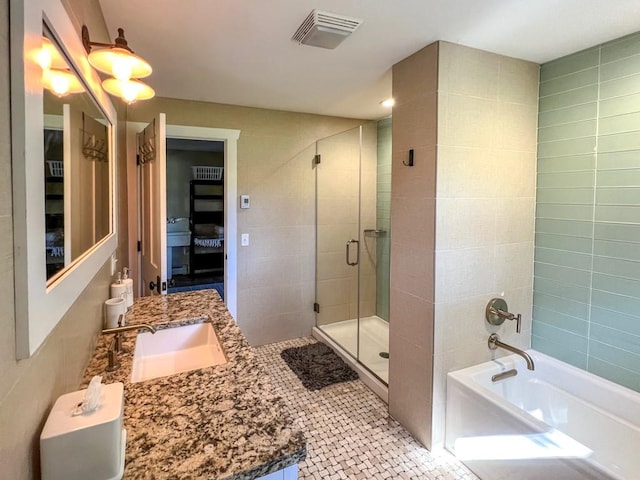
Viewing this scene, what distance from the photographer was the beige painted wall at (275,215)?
10.6 ft

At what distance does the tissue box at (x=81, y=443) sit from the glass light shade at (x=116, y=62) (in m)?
1.05

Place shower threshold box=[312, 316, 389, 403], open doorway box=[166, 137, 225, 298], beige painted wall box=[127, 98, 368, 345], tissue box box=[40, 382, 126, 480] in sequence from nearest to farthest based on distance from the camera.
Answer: tissue box box=[40, 382, 126, 480]
shower threshold box=[312, 316, 389, 403]
beige painted wall box=[127, 98, 368, 345]
open doorway box=[166, 137, 225, 298]

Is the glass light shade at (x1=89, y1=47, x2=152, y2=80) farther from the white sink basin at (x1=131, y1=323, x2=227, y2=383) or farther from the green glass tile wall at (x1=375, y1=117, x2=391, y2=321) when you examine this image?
the green glass tile wall at (x1=375, y1=117, x2=391, y2=321)

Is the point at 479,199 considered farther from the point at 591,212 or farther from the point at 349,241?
the point at 349,241

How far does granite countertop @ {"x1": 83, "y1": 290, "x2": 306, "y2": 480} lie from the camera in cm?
79

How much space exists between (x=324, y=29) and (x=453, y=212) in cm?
118

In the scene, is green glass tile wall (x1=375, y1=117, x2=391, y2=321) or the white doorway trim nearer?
the white doorway trim

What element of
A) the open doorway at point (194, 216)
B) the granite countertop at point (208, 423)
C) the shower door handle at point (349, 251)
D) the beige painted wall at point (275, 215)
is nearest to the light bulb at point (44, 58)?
the granite countertop at point (208, 423)

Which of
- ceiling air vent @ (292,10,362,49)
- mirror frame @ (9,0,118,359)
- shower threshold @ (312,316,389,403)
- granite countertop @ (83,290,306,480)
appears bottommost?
shower threshold @ (312,316,389,403)

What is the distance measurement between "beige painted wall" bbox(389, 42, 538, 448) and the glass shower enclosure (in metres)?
1.22

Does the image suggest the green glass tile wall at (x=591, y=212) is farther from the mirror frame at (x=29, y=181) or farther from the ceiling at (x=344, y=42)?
the mirror frame at (x=29, y=181)

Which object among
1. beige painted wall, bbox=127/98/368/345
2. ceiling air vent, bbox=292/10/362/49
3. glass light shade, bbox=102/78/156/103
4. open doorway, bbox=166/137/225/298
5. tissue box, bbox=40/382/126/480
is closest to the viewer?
tissue box, bbox=40/382/126/480

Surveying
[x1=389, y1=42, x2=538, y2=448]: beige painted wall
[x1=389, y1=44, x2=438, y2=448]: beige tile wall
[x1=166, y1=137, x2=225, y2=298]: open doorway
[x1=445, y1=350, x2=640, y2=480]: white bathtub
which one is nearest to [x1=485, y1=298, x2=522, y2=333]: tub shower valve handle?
[x1=389, y1=42, x2=538, y2=448]: beige painted wall

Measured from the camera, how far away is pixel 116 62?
1.19 meters
